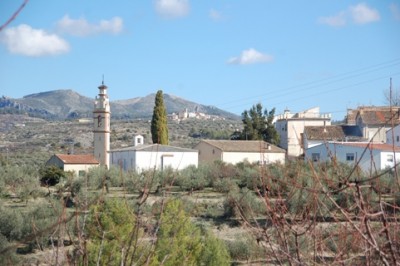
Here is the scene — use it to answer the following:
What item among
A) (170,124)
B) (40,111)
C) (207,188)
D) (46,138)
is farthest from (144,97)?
(207,188)

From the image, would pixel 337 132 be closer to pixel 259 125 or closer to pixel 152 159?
pixel 259 125

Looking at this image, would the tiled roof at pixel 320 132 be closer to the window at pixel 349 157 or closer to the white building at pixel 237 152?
the white building at pixel 237 152

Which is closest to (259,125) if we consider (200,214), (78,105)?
(200,214)

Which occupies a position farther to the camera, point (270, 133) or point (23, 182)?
point (270, 133)

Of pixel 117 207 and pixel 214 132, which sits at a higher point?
pixel 214 132

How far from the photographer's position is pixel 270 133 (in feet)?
183

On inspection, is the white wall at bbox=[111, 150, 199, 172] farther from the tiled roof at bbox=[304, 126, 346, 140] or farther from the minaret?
the tiled roof at bbox=[304, 126, 346, 140]

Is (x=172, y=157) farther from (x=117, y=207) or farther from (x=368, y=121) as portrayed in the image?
(x=117, y=207)

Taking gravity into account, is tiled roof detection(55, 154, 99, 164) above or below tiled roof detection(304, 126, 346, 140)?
below

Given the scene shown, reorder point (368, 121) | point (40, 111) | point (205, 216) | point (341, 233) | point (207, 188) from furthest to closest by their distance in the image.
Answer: point (40, 111), point (368, 121), point (207, 188), point (205, 216), point (341, 233)

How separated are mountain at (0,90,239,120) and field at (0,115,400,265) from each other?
60.9m

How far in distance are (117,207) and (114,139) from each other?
62.6 metres

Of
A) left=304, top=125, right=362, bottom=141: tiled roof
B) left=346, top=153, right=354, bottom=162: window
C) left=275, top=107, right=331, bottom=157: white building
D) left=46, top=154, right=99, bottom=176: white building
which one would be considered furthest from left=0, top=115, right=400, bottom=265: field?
left=275, top=107, right=331, bottom=157: white building

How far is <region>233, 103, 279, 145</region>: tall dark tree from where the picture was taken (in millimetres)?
55438
